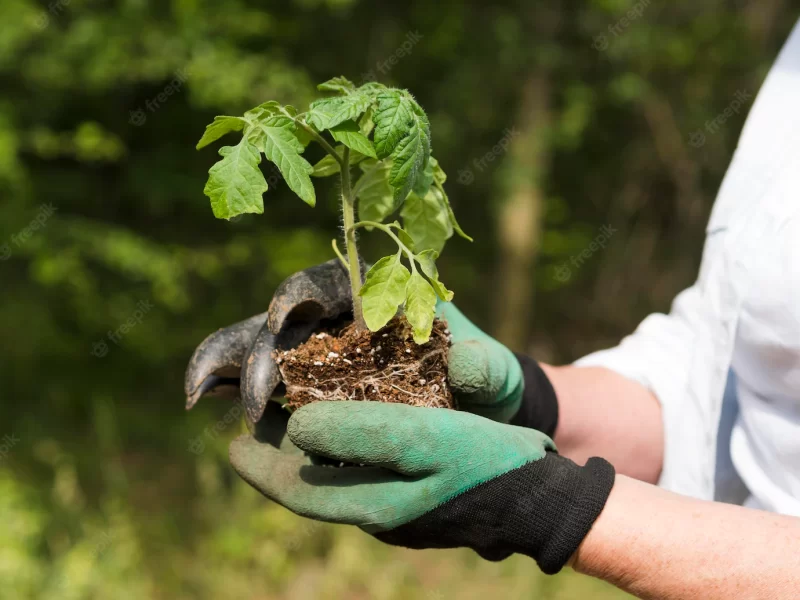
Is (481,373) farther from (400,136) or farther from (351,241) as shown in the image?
(400,136)

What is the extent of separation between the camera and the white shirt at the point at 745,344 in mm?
1633

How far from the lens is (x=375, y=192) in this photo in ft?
6.09

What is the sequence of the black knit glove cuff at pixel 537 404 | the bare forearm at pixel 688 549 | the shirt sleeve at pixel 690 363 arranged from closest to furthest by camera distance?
the bare forearm at pixel 688 549 → the shirt sleeve at pixel 690 363 → the black knit glove cuff at pixel 537 404

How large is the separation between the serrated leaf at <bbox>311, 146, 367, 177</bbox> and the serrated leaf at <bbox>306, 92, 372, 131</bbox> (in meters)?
0.20

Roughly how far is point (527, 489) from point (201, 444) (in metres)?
5.02

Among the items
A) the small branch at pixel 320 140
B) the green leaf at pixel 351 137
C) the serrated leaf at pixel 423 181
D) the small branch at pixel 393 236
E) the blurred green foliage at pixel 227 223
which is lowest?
the blurred green foliage at pixel 227 223

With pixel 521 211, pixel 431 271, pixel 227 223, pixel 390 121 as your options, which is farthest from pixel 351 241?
pixel 521 211

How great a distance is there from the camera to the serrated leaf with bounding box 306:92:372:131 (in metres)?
1.50

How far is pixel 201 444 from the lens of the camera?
6047mm

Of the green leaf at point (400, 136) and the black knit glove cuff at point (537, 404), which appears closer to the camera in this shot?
the green leaf at point (400, 136)

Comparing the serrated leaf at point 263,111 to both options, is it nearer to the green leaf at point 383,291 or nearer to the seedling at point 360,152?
the seedling at point 360,152

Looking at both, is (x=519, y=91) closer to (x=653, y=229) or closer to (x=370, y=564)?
(x=653, y=229)

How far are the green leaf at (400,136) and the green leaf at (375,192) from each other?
25 cm

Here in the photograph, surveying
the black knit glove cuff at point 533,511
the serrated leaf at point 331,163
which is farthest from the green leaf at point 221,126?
the black knit glove cuff at point 533,511
